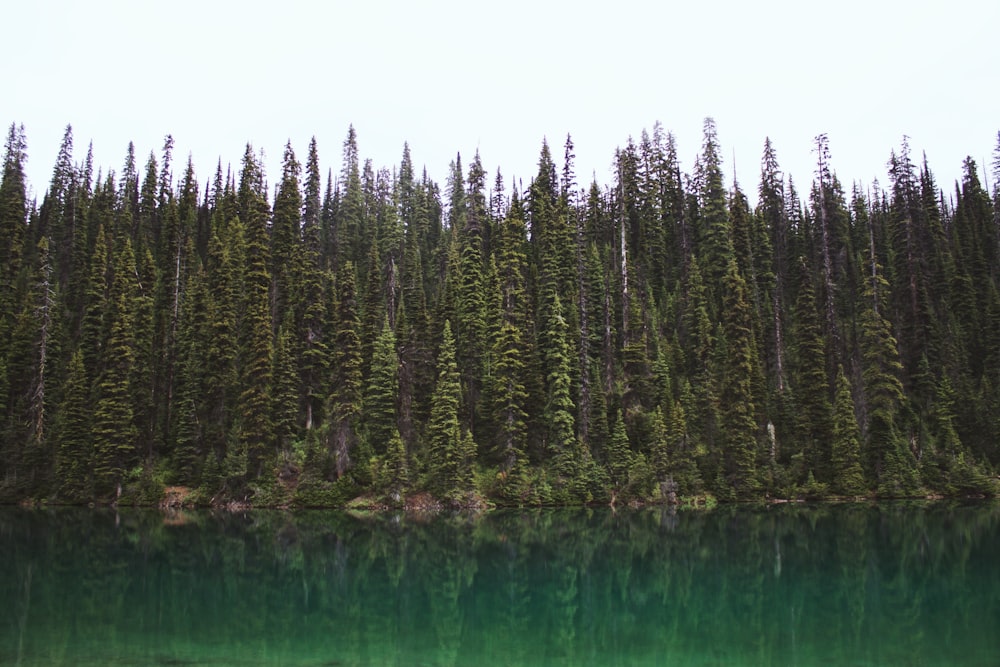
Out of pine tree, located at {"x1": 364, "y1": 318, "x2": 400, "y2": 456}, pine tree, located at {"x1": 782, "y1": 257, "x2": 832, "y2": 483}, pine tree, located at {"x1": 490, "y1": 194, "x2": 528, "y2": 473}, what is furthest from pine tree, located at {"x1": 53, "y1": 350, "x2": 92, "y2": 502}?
pine tree, located at {"x1": 782, "y1": 257, "x2": 832, "y2": 483}

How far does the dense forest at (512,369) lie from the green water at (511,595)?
51.2ft

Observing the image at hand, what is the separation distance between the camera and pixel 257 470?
54.2 m

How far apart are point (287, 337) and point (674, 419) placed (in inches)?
1277

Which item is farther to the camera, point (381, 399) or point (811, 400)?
point (381, 399)

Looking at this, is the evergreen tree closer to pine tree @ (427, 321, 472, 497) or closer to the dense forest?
the dense forest

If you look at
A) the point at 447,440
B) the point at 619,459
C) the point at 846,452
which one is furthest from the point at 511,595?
the point at 846,452

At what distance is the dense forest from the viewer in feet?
176

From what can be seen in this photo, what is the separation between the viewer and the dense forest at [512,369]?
5353 centimetres

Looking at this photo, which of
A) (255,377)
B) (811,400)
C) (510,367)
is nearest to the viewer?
(255,377)

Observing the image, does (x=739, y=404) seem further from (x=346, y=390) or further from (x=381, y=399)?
(x=346, y=390)

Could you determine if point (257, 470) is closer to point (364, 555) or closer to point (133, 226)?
point (364, 555)

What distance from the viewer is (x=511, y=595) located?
2044 cm

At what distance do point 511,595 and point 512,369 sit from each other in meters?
35.9

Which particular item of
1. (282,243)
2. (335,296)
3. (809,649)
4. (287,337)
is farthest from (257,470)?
(809,649)
